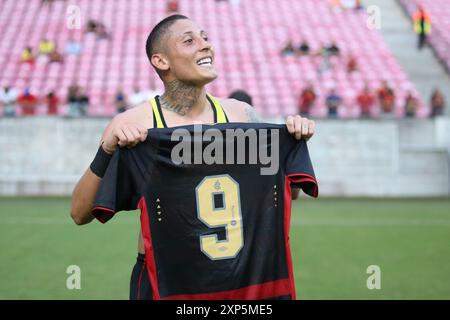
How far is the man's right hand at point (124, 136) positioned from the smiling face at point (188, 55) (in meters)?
0.39

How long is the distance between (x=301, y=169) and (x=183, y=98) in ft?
2.15

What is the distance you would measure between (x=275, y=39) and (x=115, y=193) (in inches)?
866

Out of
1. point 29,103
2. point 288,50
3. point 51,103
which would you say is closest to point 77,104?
point 51,103

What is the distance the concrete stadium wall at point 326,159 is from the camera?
18.7 m

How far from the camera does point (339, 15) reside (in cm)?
2666

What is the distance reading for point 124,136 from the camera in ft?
10.7

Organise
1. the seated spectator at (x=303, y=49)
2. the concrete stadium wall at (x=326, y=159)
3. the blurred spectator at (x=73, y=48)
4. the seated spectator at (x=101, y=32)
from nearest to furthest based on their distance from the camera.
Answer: the concrete stadium wall at (x=326, y=159), the seated spectator at (x=303, y=49), the blurred spectator at (x=73, y=48), the seated spectator at (x=101, y=32)

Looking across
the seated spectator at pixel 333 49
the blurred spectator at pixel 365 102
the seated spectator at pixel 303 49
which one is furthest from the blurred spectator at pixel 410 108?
the seated spectator at pixel 303 49

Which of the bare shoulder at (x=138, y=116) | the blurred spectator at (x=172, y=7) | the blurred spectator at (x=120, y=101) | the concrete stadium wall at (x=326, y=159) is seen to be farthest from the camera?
the blurred spectator at (x=172, y=7)

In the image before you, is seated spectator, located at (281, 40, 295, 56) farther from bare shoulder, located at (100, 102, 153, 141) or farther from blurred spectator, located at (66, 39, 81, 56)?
A: bare shoulder, located at (100, 102, 153, 141)

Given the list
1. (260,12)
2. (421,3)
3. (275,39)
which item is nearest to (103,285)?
(275,39)

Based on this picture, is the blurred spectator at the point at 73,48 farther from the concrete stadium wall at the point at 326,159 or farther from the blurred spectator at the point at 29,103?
the concrete stadium wall at the point at 326,159

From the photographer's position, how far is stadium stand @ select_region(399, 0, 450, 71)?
25.0 m

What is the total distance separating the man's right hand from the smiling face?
39cm
